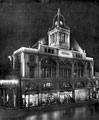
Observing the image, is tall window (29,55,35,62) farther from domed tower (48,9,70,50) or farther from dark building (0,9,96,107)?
domed tower (48,9,70,50)

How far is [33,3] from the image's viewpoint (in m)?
2.96

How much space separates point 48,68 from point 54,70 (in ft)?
0.44

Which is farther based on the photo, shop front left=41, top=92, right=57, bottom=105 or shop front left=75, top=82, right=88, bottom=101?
shop front left=75, top=82, right=88, bottom=101

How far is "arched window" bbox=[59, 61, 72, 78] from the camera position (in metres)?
2.93

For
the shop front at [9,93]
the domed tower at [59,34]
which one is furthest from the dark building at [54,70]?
the shop front at [9,93]

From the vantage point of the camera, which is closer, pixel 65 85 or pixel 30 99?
pixel 30 99

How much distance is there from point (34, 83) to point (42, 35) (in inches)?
36.8

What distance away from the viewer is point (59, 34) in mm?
2992

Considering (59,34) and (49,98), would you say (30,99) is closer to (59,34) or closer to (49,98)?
(49,98)

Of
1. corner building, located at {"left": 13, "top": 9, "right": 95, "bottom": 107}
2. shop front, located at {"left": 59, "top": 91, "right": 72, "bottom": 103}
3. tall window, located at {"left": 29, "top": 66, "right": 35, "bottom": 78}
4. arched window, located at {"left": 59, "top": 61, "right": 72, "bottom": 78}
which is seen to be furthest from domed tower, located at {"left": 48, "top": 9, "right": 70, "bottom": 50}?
shop front, located at {"left": 59, "top": 91, "right": 72, "bottom": 103}

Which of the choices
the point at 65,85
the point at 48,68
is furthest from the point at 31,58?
the point at 65,85

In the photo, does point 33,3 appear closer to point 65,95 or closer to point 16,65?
point 16,65

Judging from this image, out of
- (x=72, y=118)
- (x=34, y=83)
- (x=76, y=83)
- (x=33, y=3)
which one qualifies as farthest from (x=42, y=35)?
(x=72, y=118)

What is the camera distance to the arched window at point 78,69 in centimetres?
306
